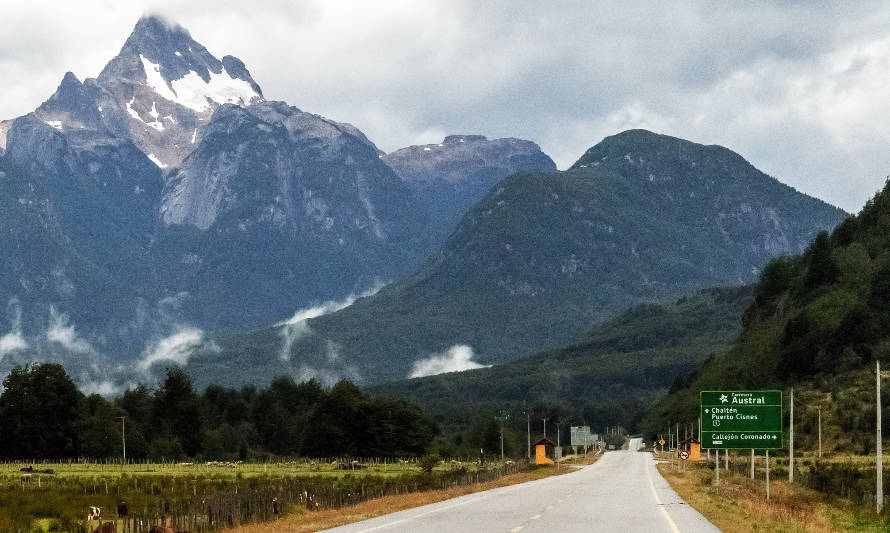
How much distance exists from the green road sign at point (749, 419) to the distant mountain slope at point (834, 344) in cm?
5577

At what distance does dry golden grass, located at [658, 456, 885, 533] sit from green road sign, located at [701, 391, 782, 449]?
277 cm

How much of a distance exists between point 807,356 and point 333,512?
396ft

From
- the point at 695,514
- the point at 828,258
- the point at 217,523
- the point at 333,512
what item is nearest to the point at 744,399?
the point at 695,514

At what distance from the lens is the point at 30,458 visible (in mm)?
154125

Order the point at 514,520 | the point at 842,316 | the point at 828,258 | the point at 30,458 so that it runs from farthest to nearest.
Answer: the point at 828,258, the point at 842,316, the point at 30,458, the point at 514,520

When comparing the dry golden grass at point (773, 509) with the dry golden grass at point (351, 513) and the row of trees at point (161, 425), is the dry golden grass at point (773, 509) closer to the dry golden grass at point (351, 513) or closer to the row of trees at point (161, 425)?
the dry golden grass at point (351, 513)

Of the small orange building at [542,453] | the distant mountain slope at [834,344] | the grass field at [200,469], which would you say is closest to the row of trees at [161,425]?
the grass field at [200,469]

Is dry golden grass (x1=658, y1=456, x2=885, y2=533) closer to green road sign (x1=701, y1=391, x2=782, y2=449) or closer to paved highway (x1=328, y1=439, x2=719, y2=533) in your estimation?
paved highway (x1=328, y1=439, x2=719, y2=533)

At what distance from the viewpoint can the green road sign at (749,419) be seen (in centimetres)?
6400

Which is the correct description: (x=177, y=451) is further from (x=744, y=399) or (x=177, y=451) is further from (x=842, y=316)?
(x=744, y=399)

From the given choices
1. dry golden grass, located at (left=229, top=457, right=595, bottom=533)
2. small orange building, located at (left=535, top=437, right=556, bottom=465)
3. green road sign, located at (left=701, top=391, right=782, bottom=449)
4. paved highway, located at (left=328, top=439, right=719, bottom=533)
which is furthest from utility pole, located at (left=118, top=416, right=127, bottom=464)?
green road sign, located at (left=701, top=391, right=782, bottom=449)

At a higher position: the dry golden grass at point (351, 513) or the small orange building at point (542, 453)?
the dry golden grass at point (351, 513)

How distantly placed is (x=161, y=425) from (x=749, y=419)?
122m

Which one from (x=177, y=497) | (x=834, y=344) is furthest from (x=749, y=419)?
(x=834, y=344)
